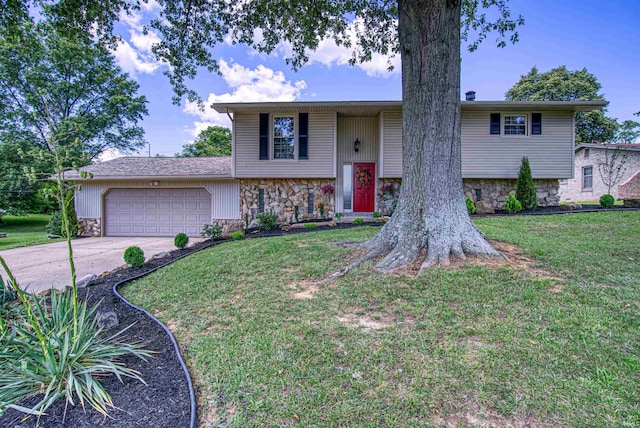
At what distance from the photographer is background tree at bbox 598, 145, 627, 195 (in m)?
16.1

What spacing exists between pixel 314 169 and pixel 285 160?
3.64 feet

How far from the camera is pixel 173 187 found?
1191cm

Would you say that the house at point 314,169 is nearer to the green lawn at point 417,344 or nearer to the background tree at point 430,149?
the background tree at point 430,149

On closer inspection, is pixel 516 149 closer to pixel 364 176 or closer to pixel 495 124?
pixel 495 124

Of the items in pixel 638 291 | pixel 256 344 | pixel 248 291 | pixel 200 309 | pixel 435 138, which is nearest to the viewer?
pixel 256 344

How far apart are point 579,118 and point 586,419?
2944 centimetres

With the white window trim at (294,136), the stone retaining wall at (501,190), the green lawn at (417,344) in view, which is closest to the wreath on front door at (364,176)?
the white window trim at (294,136)

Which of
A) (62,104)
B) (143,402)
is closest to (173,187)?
(143,402)

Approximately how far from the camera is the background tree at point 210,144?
26.9 m

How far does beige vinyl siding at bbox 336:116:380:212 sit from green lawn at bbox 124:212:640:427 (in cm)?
749

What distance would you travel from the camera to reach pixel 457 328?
262 cm

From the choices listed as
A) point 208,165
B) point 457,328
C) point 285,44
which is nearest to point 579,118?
point 285,44

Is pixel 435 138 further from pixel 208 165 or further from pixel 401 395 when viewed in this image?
pixel 208 165

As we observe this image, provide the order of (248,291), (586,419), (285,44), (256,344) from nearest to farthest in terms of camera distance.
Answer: (586,419) < (256,344) < (248,291) < (285,44)
